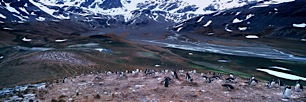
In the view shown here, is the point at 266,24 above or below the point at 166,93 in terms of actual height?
below

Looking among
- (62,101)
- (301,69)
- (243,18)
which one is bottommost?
(243,18)

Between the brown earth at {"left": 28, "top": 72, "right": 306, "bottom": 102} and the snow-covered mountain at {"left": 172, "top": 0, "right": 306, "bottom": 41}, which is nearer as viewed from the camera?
the brown earth at {"left": 28, "top": 72, "right": 306, "bottom": 102}

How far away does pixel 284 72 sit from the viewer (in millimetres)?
45656

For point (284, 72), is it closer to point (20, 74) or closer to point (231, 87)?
point (231, 87)

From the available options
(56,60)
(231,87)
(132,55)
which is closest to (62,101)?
(231,87)

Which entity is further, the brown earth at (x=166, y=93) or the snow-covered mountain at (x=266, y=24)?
the snow-covered mountain at (x=266, y=24)

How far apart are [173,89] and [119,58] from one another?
128 feet

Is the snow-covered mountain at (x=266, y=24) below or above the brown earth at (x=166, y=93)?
below

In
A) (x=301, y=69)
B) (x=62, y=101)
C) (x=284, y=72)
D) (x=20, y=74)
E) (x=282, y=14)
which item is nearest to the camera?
(x=62, y=101)

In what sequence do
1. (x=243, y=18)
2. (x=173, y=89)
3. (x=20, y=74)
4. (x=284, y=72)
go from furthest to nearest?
(x=243, y=18) < (x=284, y=72) < (x=20, y=74) < (x=173, y=89)

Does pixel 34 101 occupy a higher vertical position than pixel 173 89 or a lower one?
higher

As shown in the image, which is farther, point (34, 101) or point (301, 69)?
point (301, 69)

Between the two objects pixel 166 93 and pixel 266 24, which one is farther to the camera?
pixel 266 24

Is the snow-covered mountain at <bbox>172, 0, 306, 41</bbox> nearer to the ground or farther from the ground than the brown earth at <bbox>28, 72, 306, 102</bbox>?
nearer to the ground
